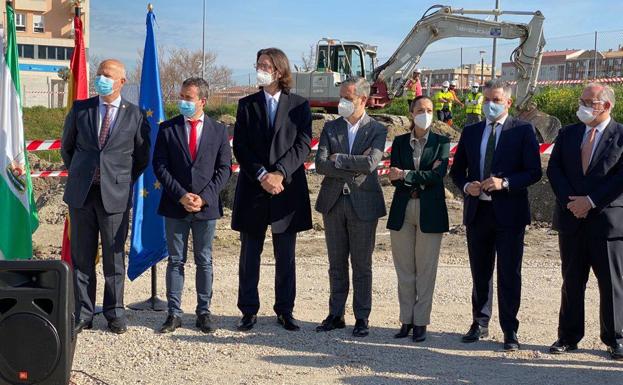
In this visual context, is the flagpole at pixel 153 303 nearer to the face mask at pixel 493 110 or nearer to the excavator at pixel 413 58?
the face mask at pixel 493 110

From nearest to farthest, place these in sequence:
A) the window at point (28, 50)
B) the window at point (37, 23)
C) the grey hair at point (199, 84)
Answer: the grey hair at point (199, 84) → the window at point (28, 50) → the window at point (37, 23)

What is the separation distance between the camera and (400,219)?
6.10 meters

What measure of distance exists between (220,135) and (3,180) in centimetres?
203

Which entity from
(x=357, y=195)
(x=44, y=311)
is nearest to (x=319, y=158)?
(x=357, y=195)

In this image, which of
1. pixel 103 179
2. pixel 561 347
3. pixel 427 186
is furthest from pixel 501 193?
pixel 103 179

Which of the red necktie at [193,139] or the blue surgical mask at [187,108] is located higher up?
the blue surgical mask at [187,108]

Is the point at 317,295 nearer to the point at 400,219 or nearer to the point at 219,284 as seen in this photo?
the point at 219,284

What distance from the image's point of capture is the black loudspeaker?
4.34 m

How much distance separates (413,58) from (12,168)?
722 inches

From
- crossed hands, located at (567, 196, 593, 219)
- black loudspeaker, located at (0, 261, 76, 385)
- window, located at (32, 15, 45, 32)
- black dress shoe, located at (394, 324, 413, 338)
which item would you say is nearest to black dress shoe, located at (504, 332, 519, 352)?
black dress shoe, located at (394, 324, 413, 338)

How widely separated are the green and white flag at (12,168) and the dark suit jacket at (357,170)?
107 inches

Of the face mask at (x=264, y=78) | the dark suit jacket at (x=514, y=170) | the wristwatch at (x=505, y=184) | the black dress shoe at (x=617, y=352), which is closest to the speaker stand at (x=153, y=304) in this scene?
the face mask at (x=264, y=78)

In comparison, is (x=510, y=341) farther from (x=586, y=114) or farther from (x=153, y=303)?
(x=153, y=303)

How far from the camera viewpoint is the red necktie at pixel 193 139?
248 inches
